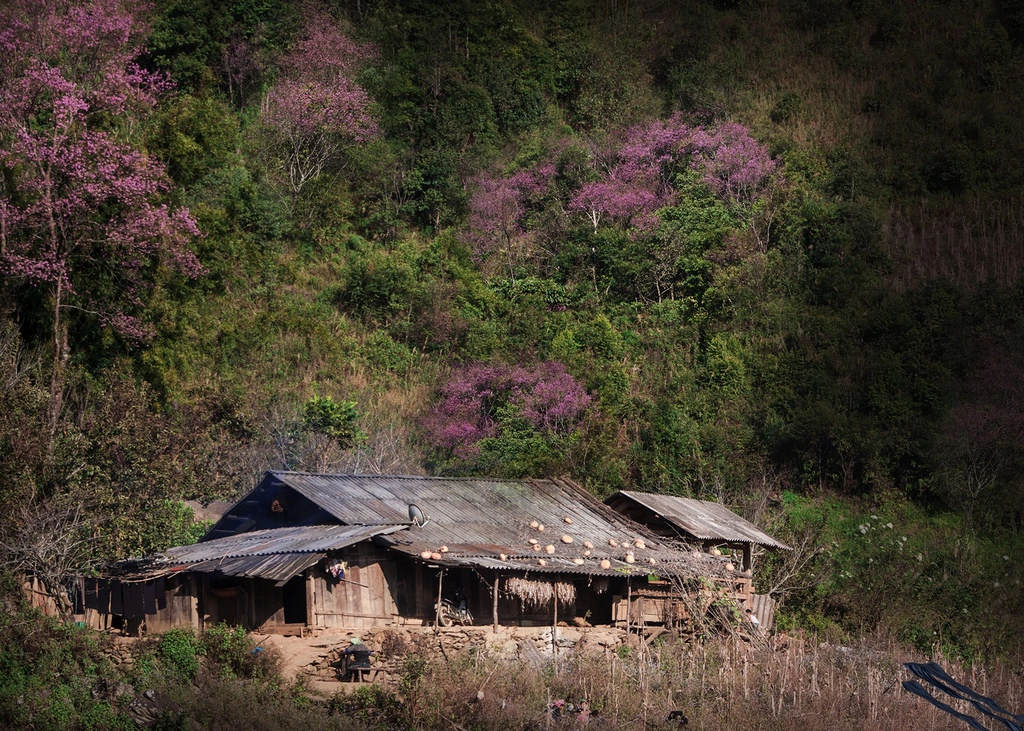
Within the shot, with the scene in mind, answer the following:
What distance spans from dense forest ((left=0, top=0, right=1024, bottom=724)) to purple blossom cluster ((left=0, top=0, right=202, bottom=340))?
76 millimetres

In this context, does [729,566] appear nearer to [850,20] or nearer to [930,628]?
[930,628]

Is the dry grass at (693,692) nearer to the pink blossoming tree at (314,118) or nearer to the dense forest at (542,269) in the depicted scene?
the dense forest at (542,269)

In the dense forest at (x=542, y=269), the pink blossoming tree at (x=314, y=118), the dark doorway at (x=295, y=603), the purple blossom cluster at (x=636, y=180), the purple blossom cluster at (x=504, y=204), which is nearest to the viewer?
the dark doorway at (x=295, y=603)

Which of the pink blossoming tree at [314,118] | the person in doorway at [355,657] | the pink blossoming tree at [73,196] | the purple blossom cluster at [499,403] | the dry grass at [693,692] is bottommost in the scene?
the dry grass at [693,692]

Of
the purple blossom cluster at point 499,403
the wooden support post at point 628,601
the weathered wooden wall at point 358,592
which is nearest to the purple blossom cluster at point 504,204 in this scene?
the purple blossom cluster at point 499,403

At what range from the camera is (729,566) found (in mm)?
22438

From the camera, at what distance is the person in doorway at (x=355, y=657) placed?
58.5 ft

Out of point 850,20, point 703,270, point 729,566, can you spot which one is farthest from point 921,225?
point 729,566

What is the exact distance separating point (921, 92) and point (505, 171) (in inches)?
625

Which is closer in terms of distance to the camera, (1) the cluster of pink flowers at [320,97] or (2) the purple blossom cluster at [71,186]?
(2) the purple blossom cluster at [71,186]

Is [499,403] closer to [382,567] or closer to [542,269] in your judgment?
[542,269]

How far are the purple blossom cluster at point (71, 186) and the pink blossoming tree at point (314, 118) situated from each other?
14.5m

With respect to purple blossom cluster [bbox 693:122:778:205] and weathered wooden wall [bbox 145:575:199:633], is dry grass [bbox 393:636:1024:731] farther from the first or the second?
purple blossom cluster [bbox 693:122:778:205]

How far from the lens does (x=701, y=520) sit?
2539 centimetres
